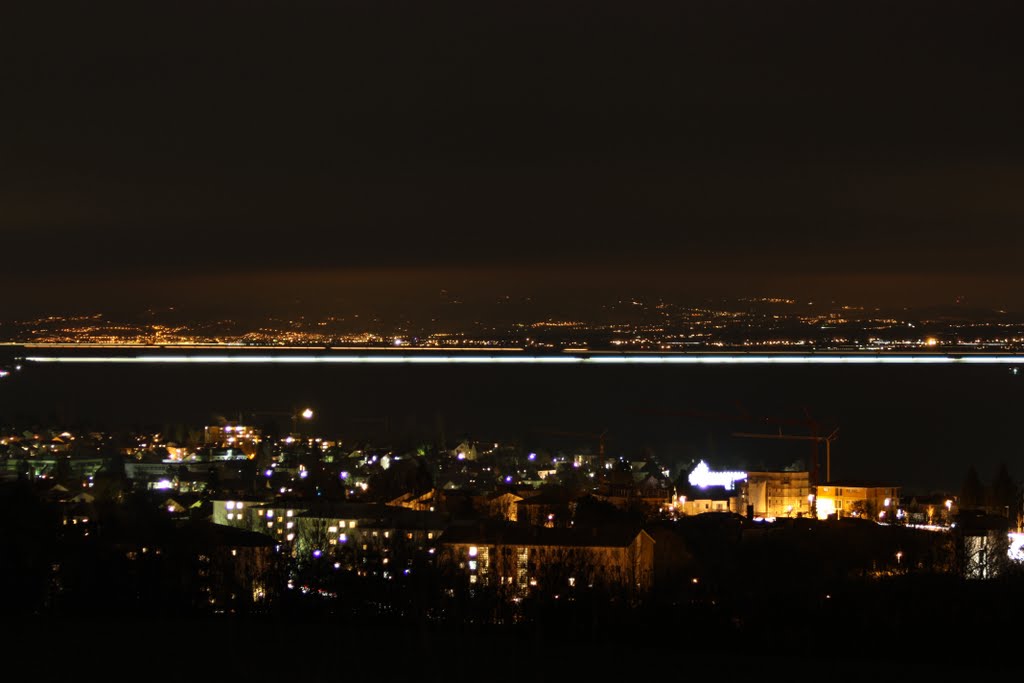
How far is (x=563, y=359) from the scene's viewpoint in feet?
201

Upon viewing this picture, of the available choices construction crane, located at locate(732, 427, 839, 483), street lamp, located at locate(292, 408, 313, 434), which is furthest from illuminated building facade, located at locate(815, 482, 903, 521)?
street lamp, located at locate(292, 408, 313, 434)

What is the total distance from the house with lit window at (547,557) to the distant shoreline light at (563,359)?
151 ft

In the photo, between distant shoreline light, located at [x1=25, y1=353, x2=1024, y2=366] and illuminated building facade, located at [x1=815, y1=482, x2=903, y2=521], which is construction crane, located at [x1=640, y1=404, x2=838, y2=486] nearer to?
illuminated building facade, located at [x1=815, y1=482, x2=903, y2=521]

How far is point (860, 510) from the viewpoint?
16.1 metres

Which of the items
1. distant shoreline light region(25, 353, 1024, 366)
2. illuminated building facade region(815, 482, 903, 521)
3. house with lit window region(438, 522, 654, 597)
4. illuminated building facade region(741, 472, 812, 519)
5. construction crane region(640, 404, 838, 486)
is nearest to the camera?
house with lit window region(438, 522, 654, 597)

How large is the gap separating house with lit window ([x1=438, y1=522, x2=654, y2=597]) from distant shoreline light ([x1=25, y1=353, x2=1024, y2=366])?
4616 cm

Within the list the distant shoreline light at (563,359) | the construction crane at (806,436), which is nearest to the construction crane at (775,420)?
the construction crane at (806,436)

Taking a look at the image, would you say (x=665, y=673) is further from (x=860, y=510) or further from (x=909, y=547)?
(x=860, y=510)

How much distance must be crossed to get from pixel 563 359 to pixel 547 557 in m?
54.6

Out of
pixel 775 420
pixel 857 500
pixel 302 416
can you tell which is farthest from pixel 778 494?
pixel 302 416

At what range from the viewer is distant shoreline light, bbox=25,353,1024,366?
56812mm

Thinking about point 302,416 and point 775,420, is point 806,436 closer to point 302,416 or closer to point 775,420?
point 775,420

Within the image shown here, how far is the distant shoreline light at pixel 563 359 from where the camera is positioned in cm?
5681

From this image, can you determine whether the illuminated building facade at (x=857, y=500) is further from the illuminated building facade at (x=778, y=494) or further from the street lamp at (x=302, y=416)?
the street lamp at (x=302, y=416)
